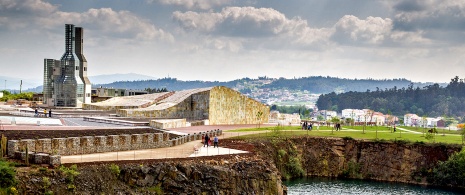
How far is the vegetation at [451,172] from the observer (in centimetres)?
5888

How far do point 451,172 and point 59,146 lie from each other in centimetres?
3723

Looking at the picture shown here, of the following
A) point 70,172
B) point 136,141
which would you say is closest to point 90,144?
point 136,141

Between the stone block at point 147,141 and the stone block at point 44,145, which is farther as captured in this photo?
the stone block at point 147,141

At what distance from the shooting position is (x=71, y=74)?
9144 centimetres

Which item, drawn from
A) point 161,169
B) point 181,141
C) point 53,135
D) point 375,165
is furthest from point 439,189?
point 53,135

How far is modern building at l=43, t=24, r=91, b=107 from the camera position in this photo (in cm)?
9038

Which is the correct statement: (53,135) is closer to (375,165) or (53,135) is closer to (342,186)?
(342,186)

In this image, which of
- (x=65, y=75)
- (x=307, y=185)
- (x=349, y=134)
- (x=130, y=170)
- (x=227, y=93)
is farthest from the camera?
(x=65, y=75)

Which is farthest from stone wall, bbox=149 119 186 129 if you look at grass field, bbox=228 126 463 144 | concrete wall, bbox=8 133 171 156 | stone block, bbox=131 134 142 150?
stone block, bbox=131 134 142 150

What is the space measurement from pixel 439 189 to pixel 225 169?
26407mm

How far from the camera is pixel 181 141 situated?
5197 centimetres

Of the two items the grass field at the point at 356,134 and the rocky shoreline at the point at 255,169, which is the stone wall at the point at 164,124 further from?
the rocky shoreline at the point at 255,169

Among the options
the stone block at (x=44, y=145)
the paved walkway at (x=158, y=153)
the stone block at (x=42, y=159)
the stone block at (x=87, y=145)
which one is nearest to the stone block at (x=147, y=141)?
the paved walkway at (x=158, y=153)

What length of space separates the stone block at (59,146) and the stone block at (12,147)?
8.49 feet
